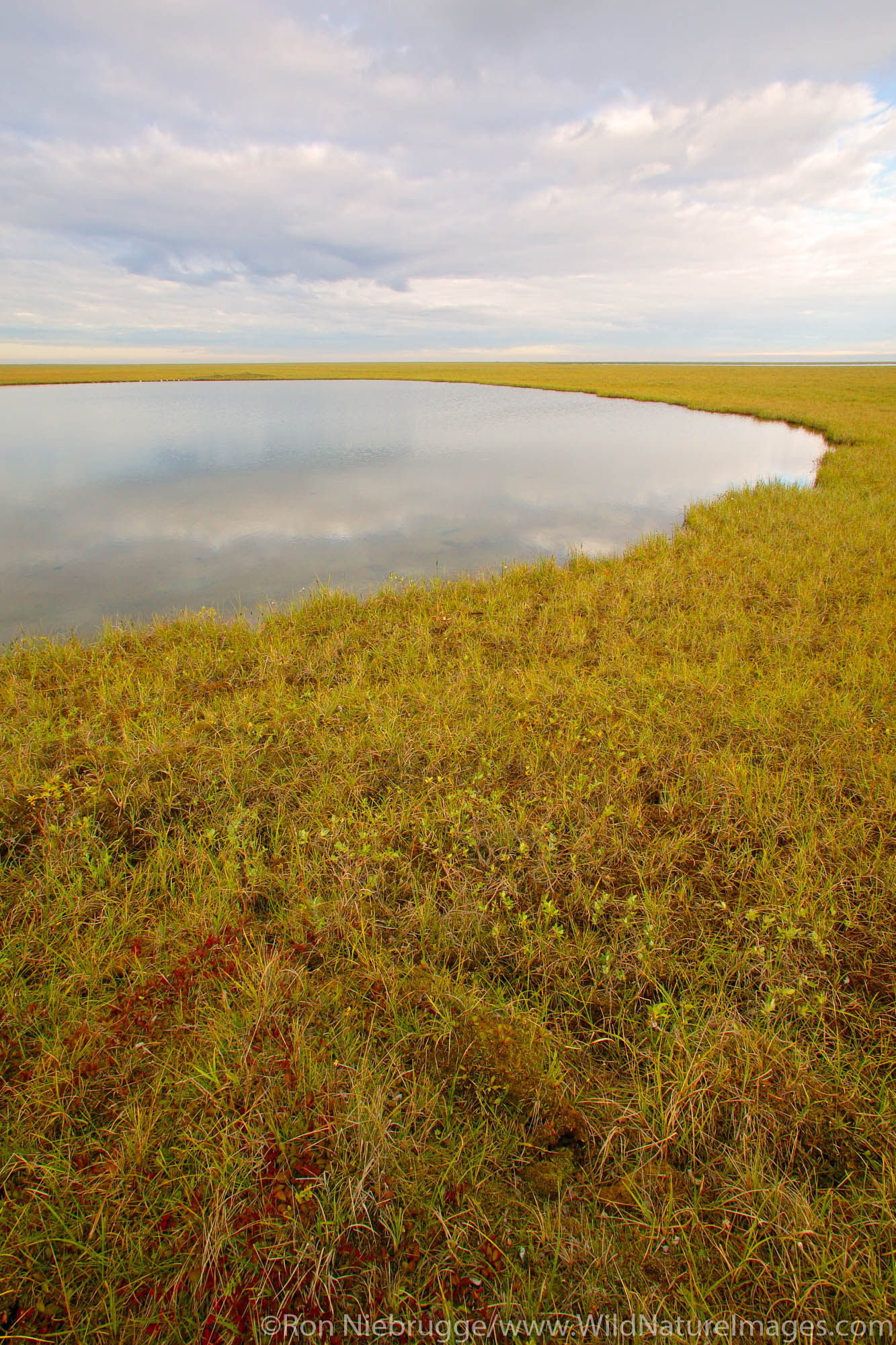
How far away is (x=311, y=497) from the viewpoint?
568 inches

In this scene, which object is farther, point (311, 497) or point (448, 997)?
point (311, 497)

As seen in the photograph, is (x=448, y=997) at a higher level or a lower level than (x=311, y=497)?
lower

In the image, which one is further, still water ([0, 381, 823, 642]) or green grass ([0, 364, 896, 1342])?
still water ([0, 381, 823, 642])

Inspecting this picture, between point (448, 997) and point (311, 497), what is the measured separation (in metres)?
13.6

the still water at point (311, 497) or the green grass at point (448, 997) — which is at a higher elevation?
the still water at point (311, 497)

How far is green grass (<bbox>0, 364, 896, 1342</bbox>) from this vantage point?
74.3 inches

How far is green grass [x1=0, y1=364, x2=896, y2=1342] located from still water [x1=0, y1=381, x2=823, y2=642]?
4037 millimetres

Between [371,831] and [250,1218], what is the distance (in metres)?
1.87

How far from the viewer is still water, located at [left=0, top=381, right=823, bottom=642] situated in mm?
9430

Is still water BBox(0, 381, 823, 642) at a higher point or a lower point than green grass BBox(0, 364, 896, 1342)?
higher

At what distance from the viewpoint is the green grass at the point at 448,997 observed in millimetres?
1887

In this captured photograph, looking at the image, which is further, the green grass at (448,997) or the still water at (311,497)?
the still water at (311,497)

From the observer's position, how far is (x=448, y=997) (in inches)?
105

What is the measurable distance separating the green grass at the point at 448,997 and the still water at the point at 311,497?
404 cm
